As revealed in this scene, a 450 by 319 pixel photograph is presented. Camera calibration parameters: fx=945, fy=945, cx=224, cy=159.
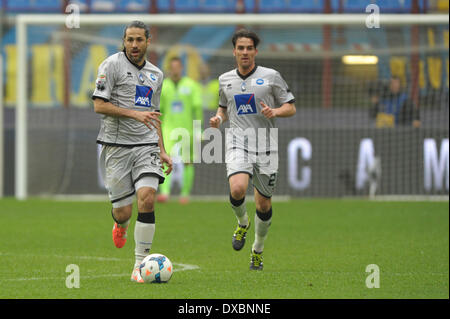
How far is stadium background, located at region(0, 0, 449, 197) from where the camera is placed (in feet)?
56.9

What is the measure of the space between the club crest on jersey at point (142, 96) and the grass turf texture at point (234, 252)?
1.43m

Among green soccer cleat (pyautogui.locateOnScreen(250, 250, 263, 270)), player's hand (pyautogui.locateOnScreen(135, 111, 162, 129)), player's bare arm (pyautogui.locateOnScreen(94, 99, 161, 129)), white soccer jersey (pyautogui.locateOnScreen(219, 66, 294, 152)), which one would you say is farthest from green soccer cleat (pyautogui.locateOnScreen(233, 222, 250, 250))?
player's hand (pyautogui.locateOnScreen(135, 111, 162, 129))

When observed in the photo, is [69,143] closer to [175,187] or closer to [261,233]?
[175,187]

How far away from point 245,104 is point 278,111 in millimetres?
431

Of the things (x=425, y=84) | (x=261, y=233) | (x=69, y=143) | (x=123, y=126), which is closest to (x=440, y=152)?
(x=425, y=84)

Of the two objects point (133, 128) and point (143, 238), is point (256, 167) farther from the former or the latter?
point (143, 238)

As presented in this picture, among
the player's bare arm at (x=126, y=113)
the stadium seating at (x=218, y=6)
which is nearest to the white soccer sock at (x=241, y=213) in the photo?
the player's bare arm at (x=126, y=113)

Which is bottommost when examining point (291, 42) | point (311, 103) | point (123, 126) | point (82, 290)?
point (82, 290)

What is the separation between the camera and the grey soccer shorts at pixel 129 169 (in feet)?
25.0

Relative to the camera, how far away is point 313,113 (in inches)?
709

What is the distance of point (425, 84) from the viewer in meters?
17.4

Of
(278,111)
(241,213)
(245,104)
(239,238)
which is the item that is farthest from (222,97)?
(239,238)

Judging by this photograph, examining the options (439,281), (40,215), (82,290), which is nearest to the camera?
(82,290)

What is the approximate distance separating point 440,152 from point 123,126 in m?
10.5
